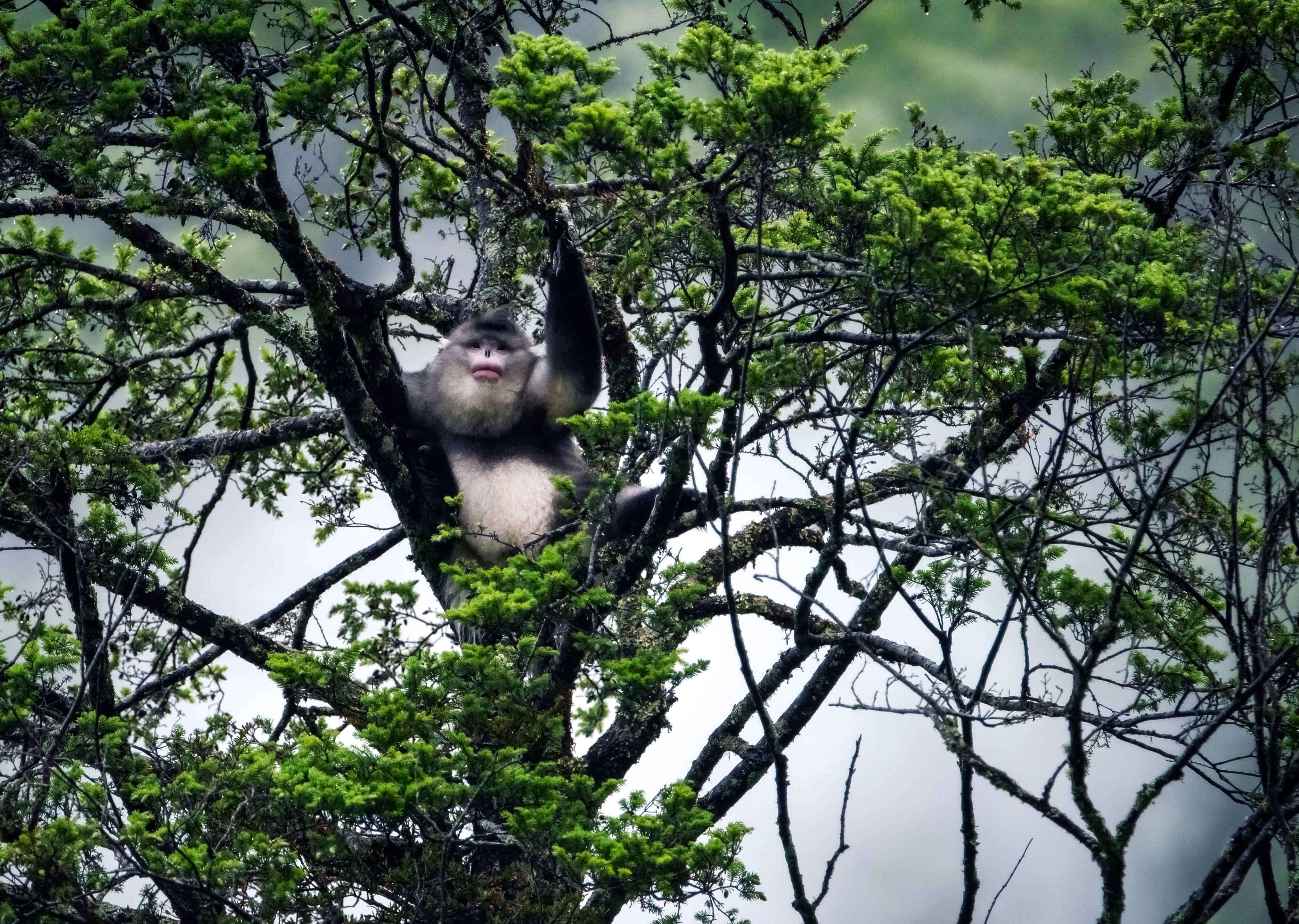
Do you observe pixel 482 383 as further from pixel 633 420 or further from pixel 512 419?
pixel 633 420

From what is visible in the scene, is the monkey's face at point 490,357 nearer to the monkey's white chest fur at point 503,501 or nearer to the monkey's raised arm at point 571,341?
the monkey's raised arm at point 571,341

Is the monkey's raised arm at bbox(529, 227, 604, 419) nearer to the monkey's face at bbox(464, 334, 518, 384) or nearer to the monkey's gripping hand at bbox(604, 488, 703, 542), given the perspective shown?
the monkey's face at bbox(464, 334, 518, 384)

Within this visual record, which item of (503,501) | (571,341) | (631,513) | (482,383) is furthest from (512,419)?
(631,513)

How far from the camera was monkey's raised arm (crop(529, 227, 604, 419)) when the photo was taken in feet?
20.5

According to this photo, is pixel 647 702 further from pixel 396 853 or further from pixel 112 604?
pixel 112 604

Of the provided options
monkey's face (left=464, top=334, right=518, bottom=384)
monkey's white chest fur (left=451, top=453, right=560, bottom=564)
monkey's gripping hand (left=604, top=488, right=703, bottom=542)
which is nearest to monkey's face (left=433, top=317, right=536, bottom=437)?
monkey's face (left=464, top=334, right=518, bottom=384)

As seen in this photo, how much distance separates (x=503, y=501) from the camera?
696 cm

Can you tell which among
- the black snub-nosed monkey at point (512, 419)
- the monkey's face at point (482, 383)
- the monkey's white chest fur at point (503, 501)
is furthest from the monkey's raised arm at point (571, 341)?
the monkey's white chest fur at point (503, 501)

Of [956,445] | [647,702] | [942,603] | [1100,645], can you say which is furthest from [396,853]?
[956,445]

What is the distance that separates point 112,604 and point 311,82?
2503 millimetres

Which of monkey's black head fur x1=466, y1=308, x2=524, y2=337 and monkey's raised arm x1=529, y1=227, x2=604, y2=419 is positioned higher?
monkey's black head fur x1=466, y1=308, x2=524, y2=337

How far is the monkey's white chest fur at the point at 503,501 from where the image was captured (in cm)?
685

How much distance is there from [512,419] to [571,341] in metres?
0.90

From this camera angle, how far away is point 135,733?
586 cm
